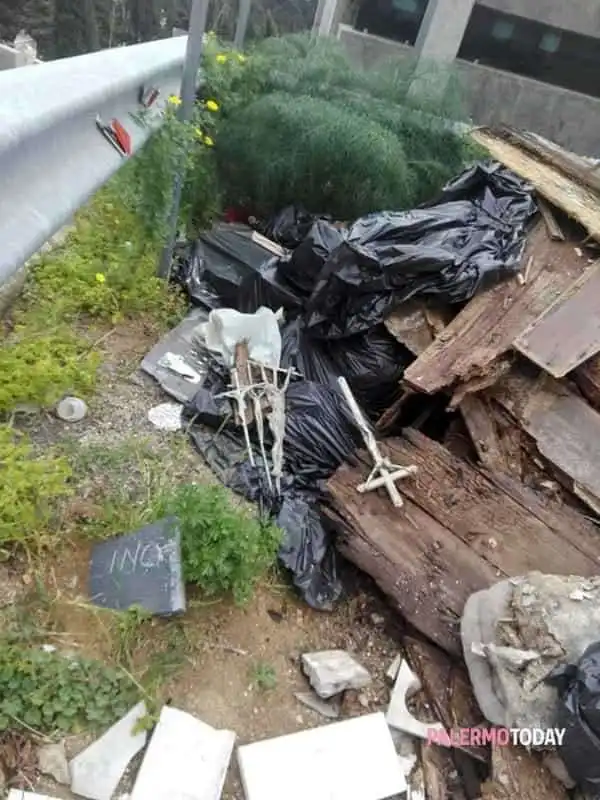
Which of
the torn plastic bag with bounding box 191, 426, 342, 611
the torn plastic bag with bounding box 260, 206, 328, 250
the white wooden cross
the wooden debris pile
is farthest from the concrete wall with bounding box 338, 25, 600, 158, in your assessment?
the torn plastic bag with bounding box 191, 426, 342, 611

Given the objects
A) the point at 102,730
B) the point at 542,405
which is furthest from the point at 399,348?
the point at 102,730

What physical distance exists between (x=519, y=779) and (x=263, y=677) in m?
0.86

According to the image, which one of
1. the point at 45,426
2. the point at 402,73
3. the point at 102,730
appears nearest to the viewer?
the point at 102,730

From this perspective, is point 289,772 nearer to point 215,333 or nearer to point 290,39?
point 215,333

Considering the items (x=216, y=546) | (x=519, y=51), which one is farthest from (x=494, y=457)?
(x=519, y=51)

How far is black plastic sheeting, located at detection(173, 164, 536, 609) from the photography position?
9.57ft

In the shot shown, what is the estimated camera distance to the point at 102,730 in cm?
198

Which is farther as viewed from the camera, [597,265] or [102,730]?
[597,265]

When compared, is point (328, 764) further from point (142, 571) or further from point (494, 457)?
point (494, 457)

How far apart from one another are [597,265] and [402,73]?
2.26 metres

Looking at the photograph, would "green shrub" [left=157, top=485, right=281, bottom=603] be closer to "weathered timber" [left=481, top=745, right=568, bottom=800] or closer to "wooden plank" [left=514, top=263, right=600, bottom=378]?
"weathered timber" [left=481, top=745, right=568, bottom=800]

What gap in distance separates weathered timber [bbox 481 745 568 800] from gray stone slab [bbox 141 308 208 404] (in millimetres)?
1894

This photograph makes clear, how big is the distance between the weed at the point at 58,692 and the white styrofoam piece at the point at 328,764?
422 millimetres

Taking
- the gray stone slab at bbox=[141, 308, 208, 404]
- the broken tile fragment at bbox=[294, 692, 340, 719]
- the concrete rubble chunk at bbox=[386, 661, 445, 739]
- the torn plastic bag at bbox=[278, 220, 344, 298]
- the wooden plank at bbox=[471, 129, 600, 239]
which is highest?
the wooden plank at bbox=[471, 129, 600, 239]
